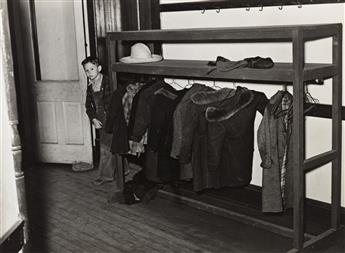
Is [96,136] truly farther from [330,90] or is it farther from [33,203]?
[330,90]

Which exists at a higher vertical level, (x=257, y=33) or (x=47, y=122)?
(x=257, y=33)

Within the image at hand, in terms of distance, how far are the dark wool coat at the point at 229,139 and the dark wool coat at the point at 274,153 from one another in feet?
0.71

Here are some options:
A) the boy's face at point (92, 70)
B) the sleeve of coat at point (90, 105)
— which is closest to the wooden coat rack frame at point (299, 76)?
the boy's face at point (92, 70)

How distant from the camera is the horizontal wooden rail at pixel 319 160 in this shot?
350 cm

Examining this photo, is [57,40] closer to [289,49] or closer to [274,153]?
[289,49]

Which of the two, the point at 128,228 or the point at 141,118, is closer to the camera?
the point at 128,228

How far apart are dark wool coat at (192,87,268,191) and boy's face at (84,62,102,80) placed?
1.82 m

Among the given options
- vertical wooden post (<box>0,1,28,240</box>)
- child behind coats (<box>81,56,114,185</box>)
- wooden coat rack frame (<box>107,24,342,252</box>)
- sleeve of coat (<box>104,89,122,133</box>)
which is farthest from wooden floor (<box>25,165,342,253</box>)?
vertical wooden post (<box>0,1,28,240</box>)

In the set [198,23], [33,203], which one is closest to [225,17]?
[198,23]

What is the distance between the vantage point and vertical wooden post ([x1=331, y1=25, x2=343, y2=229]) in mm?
3621

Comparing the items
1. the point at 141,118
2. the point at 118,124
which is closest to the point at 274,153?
the point at 141,118

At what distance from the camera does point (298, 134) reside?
337 cm

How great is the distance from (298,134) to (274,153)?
1.02 ft

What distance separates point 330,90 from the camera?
150 inches
